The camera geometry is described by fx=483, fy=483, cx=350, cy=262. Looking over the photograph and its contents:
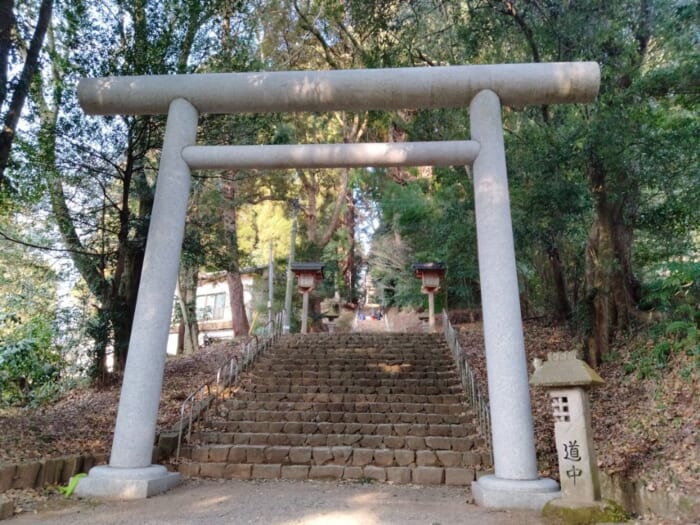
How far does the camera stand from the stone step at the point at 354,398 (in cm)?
830

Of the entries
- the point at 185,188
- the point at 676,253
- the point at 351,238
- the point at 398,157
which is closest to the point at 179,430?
the point at 185,188

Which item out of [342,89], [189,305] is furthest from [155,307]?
[189,305]

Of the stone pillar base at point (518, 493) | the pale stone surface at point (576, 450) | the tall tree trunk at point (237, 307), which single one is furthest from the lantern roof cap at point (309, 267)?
the pale stone surface at point (576, 450)

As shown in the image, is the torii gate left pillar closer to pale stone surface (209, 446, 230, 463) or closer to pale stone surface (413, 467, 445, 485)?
pale stone surface (209, 446, 230, 463)

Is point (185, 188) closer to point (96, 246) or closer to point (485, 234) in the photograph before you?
point (485, 234)

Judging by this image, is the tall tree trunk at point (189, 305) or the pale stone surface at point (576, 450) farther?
the tall tree trunk at point (189, 305)

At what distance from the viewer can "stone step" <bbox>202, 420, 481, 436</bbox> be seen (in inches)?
283

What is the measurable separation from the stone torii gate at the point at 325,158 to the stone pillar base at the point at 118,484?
10 millimetres

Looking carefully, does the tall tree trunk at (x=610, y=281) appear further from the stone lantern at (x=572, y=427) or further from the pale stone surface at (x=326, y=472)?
the pale stone surface at (x=326, y=472)

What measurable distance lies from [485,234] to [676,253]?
7.49 m

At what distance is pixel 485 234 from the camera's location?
545 centimetres

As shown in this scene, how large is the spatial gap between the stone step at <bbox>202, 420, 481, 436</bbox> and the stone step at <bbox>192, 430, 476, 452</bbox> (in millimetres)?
169

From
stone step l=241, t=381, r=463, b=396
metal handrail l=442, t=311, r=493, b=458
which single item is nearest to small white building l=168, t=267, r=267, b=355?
stone step l=241, t=381, r=463, b=396

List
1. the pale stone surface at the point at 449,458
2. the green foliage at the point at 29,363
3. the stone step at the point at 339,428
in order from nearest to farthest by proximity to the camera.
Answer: the pale stone surface at the point at 449,458
the stone step at the point at 339,428
the green foliage at the point at 29,363
